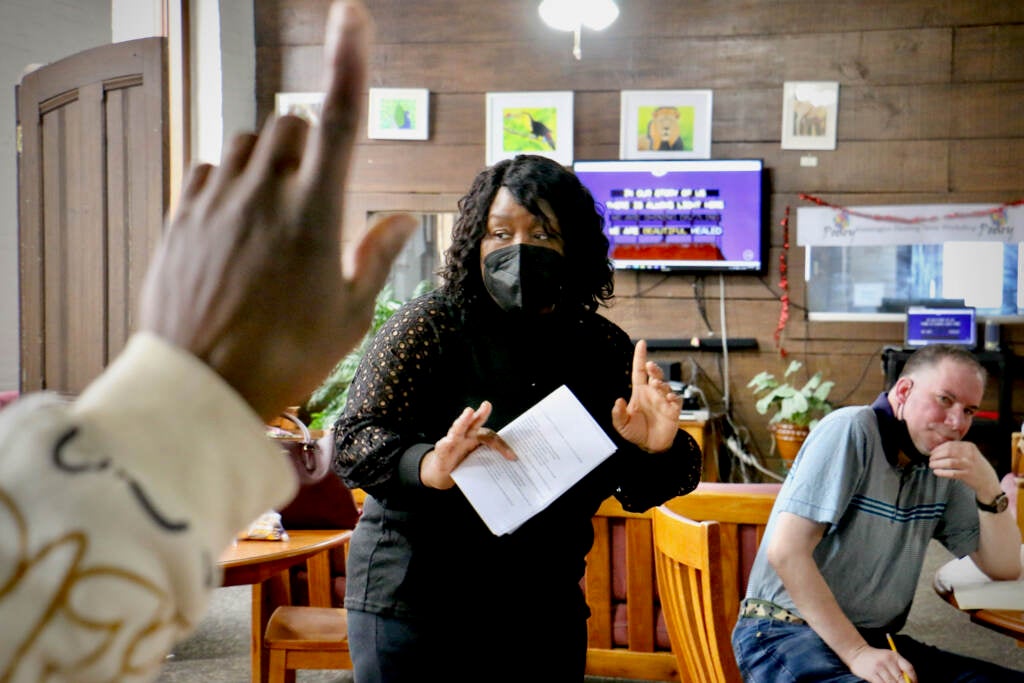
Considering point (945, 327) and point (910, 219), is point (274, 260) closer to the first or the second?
point (945, 327)

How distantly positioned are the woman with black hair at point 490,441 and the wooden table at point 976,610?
33.9 inches

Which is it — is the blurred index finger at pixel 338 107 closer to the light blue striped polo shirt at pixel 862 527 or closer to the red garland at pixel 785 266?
the light blue striped polo shirt at pixel 862 527

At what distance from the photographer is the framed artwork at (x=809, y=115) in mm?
5867

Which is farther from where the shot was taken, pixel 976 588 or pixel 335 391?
pixel 335 391

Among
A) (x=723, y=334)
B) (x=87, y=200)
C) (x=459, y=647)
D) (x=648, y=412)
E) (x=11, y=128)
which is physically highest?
(x=11, y=128)

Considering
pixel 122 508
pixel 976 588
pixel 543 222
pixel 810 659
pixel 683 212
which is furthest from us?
pixel 683 212

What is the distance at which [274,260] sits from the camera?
38 centimetres

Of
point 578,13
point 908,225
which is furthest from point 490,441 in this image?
point 908,225

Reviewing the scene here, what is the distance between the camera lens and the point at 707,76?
19.6 feet

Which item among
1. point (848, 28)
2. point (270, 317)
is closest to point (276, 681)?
point (270, 317)

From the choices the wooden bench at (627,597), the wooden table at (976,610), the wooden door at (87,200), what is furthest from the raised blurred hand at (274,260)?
the wooden door at (87,200)

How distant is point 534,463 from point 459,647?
323mm

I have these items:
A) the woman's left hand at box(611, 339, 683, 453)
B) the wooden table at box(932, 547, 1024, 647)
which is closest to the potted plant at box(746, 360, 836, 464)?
the wooden table at box(932, 547, 1024, 647)

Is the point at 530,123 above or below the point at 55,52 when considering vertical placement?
below
